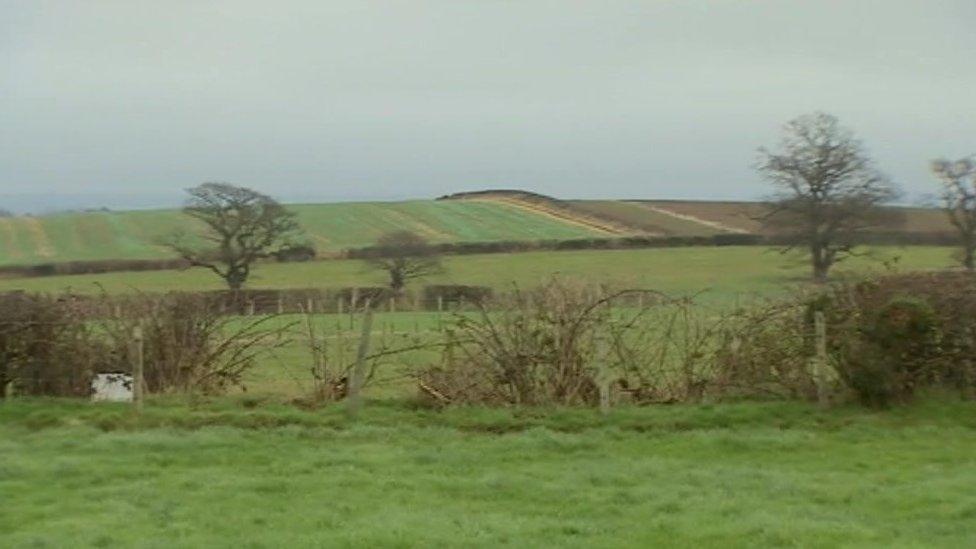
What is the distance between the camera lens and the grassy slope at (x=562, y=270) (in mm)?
56219

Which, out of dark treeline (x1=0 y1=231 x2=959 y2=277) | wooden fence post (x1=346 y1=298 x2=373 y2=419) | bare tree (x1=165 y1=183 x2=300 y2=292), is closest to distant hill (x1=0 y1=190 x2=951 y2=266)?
dark treeline (x1=0 y1=231 x2=959 y2=277)

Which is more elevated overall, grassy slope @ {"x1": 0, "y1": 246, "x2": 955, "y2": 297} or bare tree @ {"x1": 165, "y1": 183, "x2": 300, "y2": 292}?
bare tree @ {"x1": 165, "y1": 183, "x2": 300, "y2": 292}

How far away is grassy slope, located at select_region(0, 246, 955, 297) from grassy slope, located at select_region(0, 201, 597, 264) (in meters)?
5.54

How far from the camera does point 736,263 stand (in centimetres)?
6575

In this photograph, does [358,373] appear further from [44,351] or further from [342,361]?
[44,351]

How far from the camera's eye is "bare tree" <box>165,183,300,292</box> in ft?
210

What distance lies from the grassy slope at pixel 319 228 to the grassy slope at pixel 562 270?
5.54m

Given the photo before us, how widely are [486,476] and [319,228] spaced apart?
69.2 m

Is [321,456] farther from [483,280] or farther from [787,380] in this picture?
[483,280]

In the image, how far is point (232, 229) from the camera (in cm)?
6438

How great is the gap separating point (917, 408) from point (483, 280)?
41.1 meters

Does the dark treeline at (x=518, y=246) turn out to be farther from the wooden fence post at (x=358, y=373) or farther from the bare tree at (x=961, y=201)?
the wooden fence post at (x=358, y=373)

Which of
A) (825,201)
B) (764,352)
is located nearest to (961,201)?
(825,201)

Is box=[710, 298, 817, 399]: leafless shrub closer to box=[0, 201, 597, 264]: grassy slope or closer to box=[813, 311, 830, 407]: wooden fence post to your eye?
box=[813, 311, 830, 407]: wooden fence post
